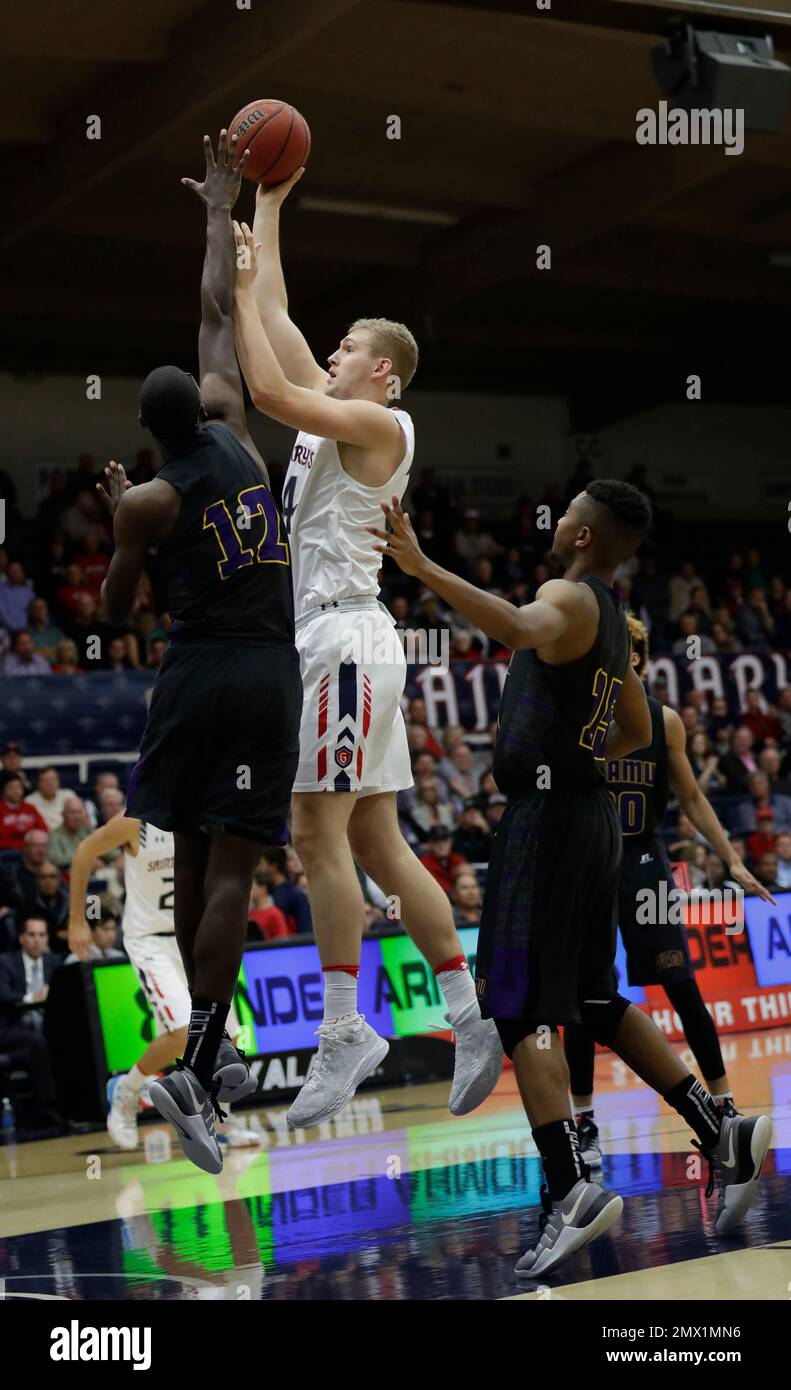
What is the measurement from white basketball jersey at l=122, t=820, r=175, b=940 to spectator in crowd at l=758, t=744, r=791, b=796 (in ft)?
28.5

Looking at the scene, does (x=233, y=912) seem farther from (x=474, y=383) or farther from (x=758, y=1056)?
(x=474, y=383)

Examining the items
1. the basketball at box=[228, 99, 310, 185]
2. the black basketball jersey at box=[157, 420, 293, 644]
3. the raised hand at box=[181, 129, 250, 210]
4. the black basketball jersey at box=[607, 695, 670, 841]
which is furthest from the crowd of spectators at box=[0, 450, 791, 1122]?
the raised hand at box=[181, 129, 250, 210]

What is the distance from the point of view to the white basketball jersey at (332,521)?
5.79m

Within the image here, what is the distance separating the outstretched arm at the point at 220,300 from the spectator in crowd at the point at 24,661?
10.5 metres

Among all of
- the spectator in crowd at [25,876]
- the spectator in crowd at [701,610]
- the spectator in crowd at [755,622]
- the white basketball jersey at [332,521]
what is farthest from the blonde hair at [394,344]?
the spectator in crowd at [755,622]

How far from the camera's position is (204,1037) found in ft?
16.8

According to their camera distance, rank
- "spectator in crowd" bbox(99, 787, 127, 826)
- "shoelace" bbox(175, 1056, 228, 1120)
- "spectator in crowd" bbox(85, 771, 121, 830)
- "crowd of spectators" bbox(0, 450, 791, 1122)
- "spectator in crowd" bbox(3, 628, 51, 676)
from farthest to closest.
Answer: "spectator in crowd" bbox(3, 628, 51, 676), "spectator in crowd" bbox(85, 771, 121, 830), "spectator in crowd" bbox(99, 787, 127, 826), "crowd of spectators" bbox(0, 450, 791, 1122), "shoelace" bbox(175, 1056, 228, 1120)

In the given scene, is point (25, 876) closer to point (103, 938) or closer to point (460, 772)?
point (103, 938)

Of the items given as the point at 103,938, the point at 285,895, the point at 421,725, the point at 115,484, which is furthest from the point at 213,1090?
the point at 421,725

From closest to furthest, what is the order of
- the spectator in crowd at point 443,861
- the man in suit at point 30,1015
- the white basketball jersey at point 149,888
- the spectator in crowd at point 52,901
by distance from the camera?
the white basketball jersey at point 149,888, the man in suit at point 30,1015, the spectator in crowd at point 52,901, the spectator in crowd at point 443,861

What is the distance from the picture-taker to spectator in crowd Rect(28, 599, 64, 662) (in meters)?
16.7

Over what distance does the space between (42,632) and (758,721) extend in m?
7.49

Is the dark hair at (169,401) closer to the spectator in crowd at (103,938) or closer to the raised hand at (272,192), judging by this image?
the raised hand at (272,192)

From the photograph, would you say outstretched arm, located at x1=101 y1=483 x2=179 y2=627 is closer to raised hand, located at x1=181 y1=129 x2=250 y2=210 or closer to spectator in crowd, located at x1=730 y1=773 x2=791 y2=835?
raised hand, located at x1=181 y1=129 x2=250 y2=210
